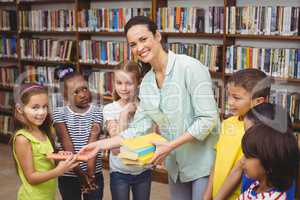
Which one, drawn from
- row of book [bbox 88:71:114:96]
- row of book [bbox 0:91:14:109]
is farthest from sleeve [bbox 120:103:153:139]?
row of book [bbox 0:91:14:109]

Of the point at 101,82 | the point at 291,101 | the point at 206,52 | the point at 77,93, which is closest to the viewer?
the point at 77,93

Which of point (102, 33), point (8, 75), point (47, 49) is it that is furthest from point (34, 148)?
point (8, 75)

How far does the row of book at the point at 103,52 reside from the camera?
150 inches

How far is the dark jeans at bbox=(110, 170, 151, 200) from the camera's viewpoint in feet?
6.62

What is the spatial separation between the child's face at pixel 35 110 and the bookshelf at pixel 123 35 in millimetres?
921

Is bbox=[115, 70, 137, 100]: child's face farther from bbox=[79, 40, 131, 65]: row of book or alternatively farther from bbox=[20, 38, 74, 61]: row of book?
bbox=[20, 38, 74, 61]: row of book

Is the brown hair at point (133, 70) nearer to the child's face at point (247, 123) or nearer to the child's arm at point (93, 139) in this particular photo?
the child's arm at point (93, 139)

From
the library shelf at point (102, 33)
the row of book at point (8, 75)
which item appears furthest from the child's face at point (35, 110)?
the row of book at point (8, 75)

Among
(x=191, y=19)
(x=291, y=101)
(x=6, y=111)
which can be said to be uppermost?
(x=191, y=19)

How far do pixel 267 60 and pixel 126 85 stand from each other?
4.59 ft

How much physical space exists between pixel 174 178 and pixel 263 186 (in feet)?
1.65

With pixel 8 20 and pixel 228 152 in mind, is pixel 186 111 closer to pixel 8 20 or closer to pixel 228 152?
pixel 228 152

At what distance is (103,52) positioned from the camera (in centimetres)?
398

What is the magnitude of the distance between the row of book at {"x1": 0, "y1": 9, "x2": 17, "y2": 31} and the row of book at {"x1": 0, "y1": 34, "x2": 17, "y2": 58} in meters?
0.12
